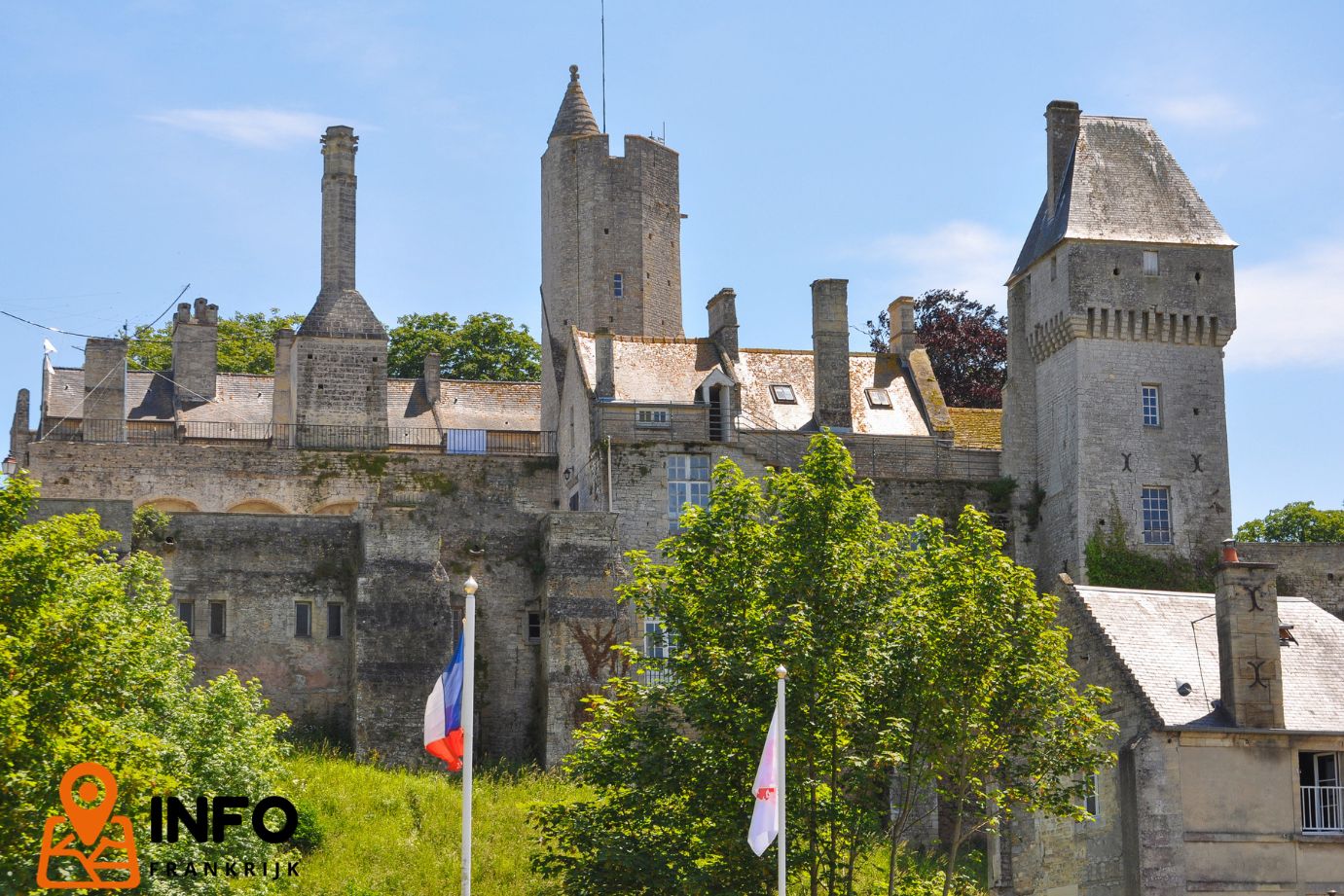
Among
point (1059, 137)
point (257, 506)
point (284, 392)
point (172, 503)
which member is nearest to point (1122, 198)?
point (1059, 137)

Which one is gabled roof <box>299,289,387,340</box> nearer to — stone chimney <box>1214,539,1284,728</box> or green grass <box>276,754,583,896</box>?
green grass <box>276,754,583,896</box>

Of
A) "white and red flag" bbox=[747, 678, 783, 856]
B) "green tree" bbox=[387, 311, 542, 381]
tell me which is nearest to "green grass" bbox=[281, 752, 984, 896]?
"white and red flag" bbox=[747, 678, 783, 856]

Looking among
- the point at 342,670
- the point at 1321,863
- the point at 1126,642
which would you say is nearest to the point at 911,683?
the point at 1126,642

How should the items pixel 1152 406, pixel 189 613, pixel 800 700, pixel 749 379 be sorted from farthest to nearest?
pixel 749 379, pixel 1152 406, pixel 189 613, pixel 800 700

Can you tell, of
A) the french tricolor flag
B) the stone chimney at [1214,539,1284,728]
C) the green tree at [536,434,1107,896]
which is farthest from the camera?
the stone chimney at [1214,539,1284,728]

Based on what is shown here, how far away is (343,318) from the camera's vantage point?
181ft

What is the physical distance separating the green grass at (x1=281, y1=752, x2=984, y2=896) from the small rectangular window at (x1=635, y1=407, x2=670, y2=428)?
9.88 meters

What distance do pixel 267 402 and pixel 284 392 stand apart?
247 centimetres

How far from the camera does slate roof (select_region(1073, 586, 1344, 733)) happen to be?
32.7m

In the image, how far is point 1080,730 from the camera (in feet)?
102

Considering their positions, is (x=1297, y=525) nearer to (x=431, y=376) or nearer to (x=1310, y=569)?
(x=1310, y=569)

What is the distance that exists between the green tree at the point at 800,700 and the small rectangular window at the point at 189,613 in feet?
41.9

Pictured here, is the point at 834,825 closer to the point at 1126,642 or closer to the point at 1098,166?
the point at 1126,642

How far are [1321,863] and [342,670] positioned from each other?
20.0 m
